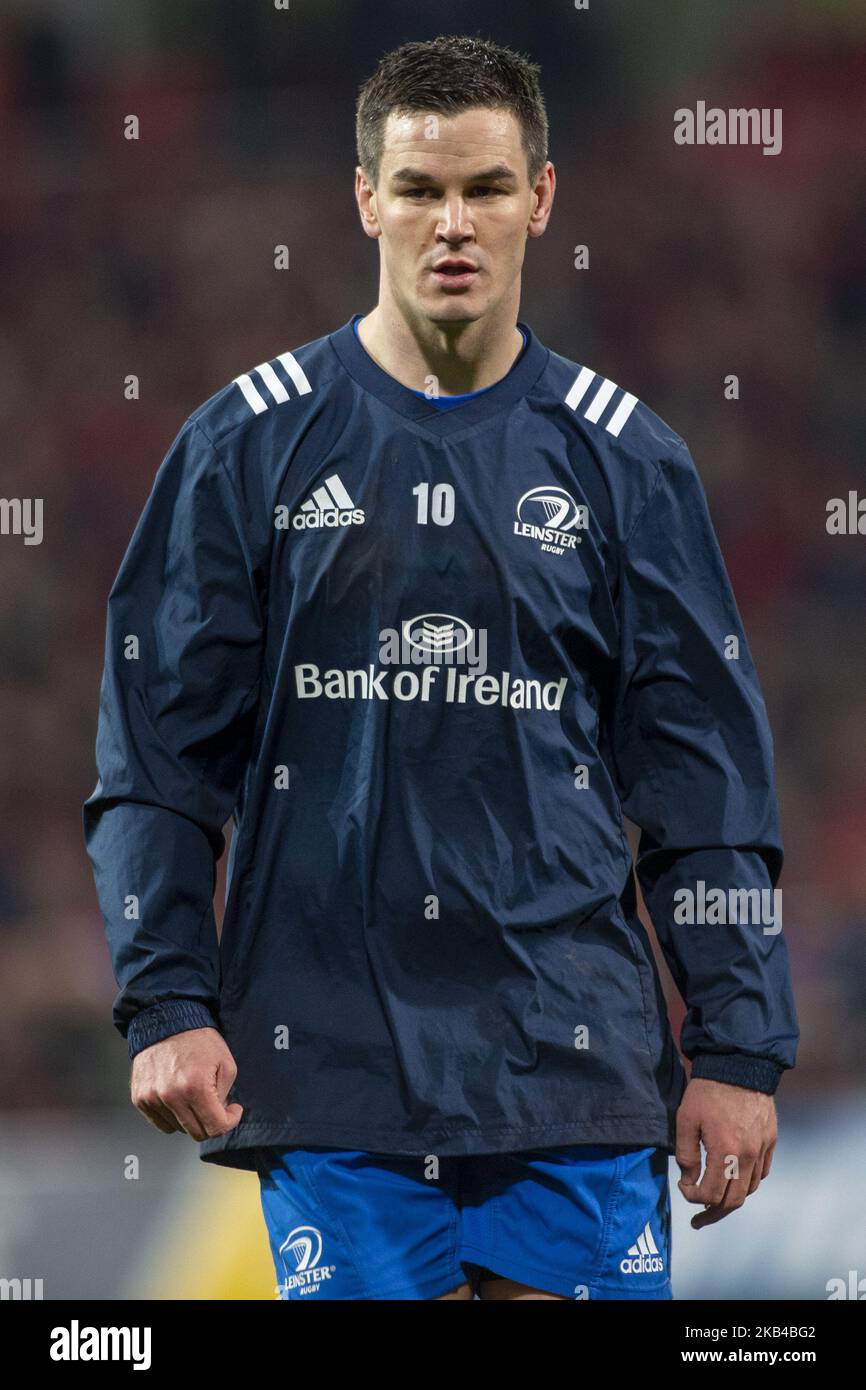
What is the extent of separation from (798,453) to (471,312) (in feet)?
14.5

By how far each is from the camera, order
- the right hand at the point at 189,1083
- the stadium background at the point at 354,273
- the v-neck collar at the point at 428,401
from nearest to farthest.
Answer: the right hand at the point at 189,1083, the v-neck collar at the point at 428,401, the stadium background at the point at 354,273

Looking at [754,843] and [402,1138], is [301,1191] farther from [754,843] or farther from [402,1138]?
[754,843]

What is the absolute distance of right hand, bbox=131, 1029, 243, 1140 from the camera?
2.34 metres

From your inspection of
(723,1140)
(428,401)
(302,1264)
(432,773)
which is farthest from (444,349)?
(302,1264)

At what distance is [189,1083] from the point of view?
2.34 meters

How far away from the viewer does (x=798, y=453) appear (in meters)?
6.76

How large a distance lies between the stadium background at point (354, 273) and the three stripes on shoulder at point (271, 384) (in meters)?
3.51

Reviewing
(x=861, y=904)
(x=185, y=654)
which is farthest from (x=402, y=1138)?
(x=861, y=904)

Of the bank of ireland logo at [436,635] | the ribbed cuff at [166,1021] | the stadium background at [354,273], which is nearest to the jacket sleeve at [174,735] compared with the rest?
the ribbed cuff at [166,1021]

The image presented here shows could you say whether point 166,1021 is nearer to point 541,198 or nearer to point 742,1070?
point 742,1070

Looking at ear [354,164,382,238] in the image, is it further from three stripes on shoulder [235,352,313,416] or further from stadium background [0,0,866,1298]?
stadium background [0,0,866,1298]

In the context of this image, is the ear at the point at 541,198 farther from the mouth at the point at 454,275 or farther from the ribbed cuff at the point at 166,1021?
the ribbed cuff at the point at 166,1021

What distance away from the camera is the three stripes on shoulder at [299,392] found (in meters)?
2.58

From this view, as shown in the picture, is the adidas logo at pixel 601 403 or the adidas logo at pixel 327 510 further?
the adidas logo at pixel 601 403
